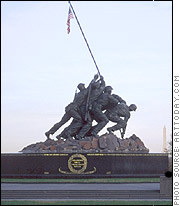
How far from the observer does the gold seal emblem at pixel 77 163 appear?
21062 millimetres

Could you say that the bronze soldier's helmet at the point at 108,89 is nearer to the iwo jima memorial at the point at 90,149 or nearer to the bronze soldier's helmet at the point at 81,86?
the iwo jima memorial at the point at 90,149

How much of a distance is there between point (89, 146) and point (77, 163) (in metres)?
1.09

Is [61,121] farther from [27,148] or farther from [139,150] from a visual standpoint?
[139,150]

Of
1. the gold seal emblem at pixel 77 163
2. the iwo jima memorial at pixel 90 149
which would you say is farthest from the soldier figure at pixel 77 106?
the gold seal emblem at pixel 77 163

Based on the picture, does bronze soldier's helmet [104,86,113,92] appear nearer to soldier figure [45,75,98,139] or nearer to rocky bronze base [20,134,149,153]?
soldier figure [45,75,98,139]

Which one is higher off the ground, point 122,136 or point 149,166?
point 122,136

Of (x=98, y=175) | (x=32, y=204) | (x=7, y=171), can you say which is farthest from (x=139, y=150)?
(x=32, y=204)

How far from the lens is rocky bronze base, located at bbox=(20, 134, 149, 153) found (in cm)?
2166

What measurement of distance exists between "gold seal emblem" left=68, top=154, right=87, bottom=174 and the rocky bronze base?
0.36 metres

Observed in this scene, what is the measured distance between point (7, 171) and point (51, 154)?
2.52m

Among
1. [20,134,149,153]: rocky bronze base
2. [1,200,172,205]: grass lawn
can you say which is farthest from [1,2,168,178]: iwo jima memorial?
[1,200,172,205]: grass lawn

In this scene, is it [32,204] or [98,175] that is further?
[98,175]

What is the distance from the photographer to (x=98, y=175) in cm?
2114

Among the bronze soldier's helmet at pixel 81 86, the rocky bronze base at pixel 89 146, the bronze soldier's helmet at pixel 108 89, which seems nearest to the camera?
the rocky bronze base at pixel 89 146
